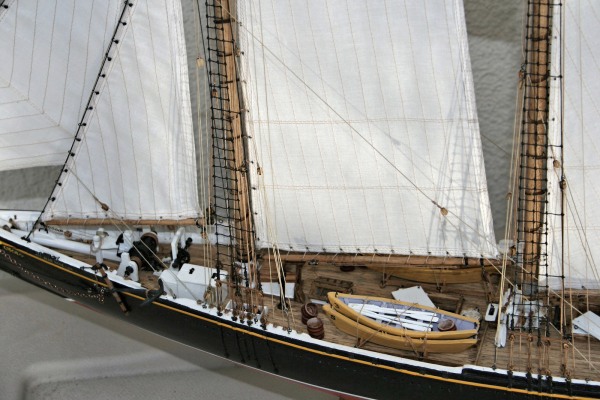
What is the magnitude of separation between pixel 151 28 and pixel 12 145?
4.72 feet

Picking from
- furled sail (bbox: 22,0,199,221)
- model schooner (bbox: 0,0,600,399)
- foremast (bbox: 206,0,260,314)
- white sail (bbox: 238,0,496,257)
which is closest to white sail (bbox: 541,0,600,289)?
model schooner (bbox: 0,0,600,399)

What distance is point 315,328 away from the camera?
614 centimetres

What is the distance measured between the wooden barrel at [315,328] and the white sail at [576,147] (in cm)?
161

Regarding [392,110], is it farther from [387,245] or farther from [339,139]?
[387,245]

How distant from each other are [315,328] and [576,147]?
2211 mm

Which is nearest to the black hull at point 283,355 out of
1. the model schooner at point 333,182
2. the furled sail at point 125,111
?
the model schooner at point 333,182

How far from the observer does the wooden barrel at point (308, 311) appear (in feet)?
20.7

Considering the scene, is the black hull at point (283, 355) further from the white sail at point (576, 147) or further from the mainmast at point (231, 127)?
the white sail at point (576, 147)

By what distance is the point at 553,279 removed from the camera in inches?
238

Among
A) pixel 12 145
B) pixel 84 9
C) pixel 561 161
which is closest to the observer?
pixel 561 161

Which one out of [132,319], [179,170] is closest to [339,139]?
[179,170]

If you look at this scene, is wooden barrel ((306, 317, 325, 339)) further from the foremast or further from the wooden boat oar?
the foremast

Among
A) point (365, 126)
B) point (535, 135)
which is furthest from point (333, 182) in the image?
point (535, 135)

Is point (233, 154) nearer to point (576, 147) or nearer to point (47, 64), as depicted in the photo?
point (47, 64)
